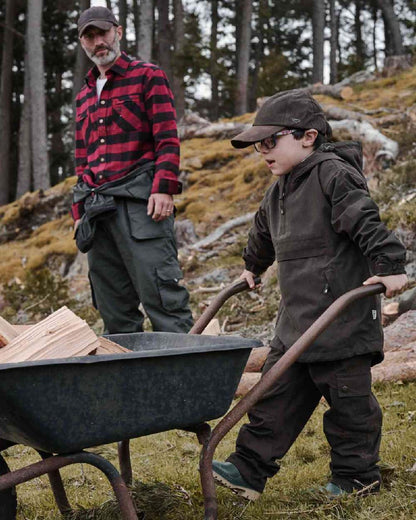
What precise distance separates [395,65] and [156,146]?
38.3ft

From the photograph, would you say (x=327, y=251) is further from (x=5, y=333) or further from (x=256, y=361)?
(x=256, y=361)

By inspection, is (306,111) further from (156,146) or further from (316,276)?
(156,146)

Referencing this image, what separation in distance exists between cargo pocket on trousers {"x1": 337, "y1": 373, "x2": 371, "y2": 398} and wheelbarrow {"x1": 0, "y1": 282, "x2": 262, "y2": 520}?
548 millimetres

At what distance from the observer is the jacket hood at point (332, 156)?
2.66 metres

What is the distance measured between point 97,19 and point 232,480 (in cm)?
248

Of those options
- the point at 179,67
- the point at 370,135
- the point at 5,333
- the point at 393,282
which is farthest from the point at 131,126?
the point at 179,67

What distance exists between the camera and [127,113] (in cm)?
385

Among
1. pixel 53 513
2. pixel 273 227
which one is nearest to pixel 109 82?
pixel 273 227

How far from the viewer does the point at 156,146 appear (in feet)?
12.6

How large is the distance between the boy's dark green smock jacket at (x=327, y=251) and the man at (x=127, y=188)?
1.08m

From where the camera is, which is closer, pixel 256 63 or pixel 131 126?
pixel 131 126

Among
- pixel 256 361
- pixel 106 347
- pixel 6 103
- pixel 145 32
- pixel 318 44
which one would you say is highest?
pixel 318 44

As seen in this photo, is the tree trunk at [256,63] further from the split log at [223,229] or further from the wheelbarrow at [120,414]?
the wheelbarrow at [120,414]

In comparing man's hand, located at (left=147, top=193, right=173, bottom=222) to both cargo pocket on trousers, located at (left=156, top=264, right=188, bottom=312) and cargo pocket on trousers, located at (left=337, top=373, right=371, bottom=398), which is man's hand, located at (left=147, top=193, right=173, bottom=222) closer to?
cargo pocket on trousers, located at (left=156, top=264, right=188, bottom=312)
